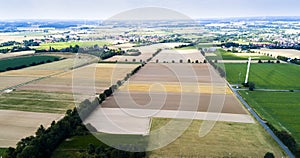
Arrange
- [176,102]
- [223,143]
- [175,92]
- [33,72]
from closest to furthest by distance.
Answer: [223,143]
[176,102]
[175,92]
[33,72]

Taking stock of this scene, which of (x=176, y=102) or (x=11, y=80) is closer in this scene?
(x=176, y=102)

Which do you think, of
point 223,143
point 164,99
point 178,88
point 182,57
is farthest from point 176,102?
point 182,57

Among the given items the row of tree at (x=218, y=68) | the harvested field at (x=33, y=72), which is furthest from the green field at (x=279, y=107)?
the harvested field at (x=33, y=72)

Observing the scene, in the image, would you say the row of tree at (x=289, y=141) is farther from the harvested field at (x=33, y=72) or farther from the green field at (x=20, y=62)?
the green field at (x=20, y=62)

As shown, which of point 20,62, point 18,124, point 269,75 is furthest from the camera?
point 20,62

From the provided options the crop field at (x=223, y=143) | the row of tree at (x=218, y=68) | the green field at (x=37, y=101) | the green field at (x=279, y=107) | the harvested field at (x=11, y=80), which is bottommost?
the crop field at (x=223, y=143)

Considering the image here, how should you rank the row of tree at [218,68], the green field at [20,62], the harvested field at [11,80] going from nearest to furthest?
1. the harvested field at [11,80]
2. the row of tree at [218,68]
3. the green field at [20,62]

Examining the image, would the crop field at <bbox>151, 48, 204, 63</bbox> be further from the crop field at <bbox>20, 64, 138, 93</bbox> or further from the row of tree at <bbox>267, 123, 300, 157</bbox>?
the row of tree at <bbox>267, 123, 300, 157</bbox>

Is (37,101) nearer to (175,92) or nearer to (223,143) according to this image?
(175,92)
